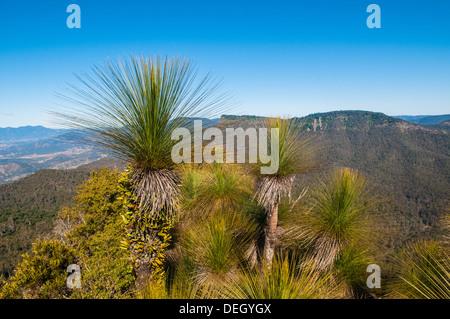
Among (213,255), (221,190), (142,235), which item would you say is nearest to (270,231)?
(213,255)

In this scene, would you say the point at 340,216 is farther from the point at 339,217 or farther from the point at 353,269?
the point at 353,269

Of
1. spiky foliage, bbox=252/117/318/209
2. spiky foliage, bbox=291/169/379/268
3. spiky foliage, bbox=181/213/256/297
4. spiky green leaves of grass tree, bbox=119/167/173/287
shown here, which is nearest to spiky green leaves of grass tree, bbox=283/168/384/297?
spiky foliage, bbox=291/169/379/268

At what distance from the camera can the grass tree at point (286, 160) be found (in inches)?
176

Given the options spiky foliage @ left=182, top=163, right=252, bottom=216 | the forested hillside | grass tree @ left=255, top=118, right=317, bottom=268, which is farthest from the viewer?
the forested hillside

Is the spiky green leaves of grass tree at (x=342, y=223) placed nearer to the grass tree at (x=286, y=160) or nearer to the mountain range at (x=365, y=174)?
the mountain range at (x=365, y=174)

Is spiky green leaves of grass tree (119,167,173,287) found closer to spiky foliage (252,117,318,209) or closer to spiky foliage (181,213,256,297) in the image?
spiky foliage (181,213,256,297)

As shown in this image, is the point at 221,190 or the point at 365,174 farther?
the point at 365,174

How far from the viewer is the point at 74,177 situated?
82.3 metres

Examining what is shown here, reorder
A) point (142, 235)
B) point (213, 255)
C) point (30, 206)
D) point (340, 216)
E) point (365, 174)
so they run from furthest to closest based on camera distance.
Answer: point (30, 206) → point (365, 174) → point (340, 216) → point (213, 255) → point (142, 235)

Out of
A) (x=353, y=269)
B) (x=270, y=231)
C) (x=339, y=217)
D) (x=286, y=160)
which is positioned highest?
(x=286, y=160)

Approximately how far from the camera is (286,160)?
4516 mm

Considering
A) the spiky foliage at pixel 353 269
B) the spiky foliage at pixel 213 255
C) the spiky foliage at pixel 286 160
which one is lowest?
the spiky foliage at pixel 353 269

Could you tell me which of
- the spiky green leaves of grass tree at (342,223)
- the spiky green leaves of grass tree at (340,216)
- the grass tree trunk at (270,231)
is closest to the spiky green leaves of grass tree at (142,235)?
the grass tree trunk at (270,231)

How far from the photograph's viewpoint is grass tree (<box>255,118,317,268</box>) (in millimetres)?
4465
